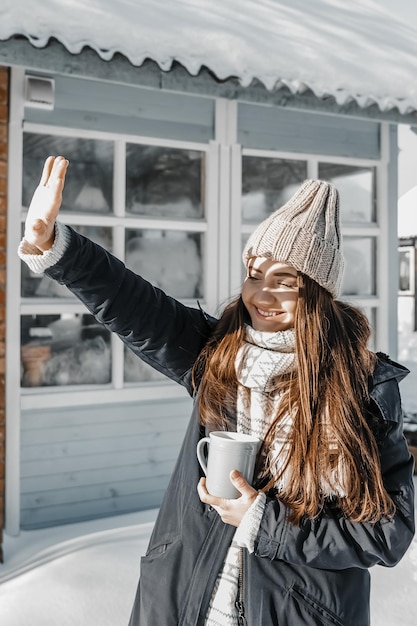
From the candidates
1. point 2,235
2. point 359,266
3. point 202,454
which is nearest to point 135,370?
point 2,235

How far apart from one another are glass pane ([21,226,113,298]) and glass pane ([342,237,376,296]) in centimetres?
197

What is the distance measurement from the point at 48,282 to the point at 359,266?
249 centimetres

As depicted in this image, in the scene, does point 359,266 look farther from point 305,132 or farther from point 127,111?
point 127,111

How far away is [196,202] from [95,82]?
102 centimetres

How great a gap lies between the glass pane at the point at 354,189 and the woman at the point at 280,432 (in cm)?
361

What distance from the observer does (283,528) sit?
146cm

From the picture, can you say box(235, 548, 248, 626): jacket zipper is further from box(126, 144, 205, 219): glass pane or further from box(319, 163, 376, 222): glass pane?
box(319, 163, 376, 222): glass pane

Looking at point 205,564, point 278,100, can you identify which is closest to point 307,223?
point 205,564

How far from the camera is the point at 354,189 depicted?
5309 mm

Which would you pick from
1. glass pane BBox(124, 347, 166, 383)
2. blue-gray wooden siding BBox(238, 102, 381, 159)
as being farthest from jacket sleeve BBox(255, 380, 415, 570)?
blue-gray wooden siding BBox(238, 102, 381, 159)

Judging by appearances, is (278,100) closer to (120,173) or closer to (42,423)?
(120,173)

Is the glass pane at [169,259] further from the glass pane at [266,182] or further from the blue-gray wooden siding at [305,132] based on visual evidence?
the blue-gray wooden siding at [305,132]

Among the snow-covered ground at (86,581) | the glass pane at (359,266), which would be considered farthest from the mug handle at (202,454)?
the glass pane at (359,266)

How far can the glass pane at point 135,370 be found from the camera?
4457mm
